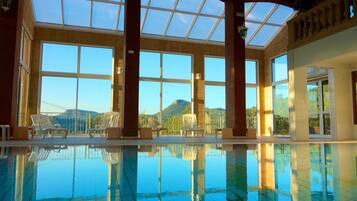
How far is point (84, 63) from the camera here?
12.4m

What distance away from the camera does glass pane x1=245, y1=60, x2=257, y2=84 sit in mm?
14617

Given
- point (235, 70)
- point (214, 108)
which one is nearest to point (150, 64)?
point (214, 108)

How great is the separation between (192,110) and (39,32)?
6.99 m

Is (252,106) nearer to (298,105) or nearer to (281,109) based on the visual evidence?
(281,109)

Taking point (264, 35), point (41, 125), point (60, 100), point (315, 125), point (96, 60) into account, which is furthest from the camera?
point (264, 35)

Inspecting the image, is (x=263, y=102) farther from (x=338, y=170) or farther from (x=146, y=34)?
(x=338, y=170)

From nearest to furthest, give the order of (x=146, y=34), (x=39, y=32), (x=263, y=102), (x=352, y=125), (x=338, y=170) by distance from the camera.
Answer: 1. (x=338, y=170)
2. (x=352, y=125)
3. (x=39, y=32)
4. (x=146, y=34)
5. (x=263, y=102)

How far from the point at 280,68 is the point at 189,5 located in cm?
507

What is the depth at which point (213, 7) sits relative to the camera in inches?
486

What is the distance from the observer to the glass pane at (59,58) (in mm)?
12031

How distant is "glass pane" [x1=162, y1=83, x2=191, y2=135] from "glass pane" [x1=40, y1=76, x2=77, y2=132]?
378 cm

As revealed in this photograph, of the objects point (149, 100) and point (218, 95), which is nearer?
point (149, 100)

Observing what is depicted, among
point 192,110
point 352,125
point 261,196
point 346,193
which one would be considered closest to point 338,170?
point 346,193

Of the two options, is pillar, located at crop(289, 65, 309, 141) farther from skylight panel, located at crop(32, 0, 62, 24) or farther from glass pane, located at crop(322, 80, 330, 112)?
skylight panel, located at crop(32, 0, 62, 24)
